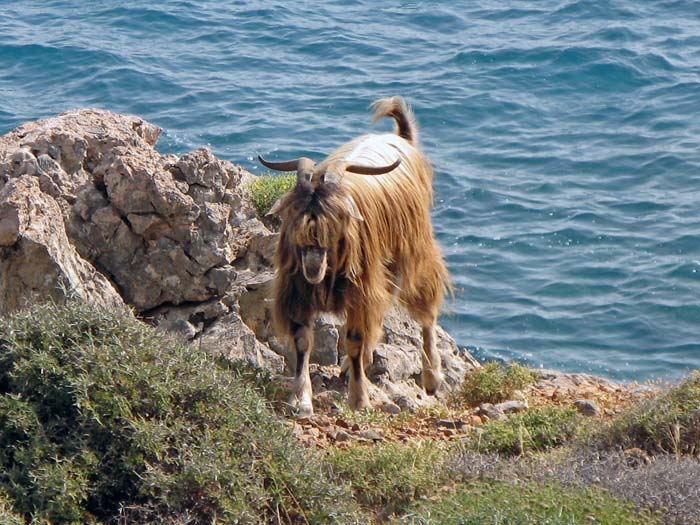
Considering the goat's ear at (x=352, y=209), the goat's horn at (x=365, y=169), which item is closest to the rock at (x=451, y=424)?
the goat's ear at (x=352, y=209)

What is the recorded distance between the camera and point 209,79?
778 inches

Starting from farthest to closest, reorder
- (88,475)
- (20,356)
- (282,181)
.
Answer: (282,181) → (20,356) → (88,475)

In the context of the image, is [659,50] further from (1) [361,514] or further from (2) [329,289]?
(1) [361,514]

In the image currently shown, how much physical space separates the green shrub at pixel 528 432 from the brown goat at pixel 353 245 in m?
1.25

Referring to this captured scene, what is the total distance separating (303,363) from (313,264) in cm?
80

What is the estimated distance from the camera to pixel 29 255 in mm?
7340

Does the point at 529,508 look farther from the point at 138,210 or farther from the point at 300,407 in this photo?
the point at 138,210

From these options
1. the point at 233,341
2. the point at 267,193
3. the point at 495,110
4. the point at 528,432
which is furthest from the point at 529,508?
the point at 495,110

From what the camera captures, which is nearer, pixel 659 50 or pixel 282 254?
Result: pixel 282 254

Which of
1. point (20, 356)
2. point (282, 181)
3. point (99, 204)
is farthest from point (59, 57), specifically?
point (20, 356)

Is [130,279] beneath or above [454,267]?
above

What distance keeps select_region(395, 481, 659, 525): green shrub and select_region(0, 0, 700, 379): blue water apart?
673cm

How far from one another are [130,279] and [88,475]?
2.91 metres

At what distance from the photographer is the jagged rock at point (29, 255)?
7.32 meters
